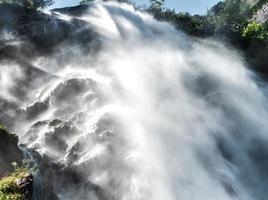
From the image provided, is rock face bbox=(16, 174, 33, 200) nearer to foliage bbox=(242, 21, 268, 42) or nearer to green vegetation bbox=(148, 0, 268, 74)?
green vegetation bbox=(148, 0, 268, 74)

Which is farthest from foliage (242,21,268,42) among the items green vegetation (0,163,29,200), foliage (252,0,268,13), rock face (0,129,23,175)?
green vegetation (0,163,29,200)

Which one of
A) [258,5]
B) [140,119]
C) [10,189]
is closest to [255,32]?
[258,5]

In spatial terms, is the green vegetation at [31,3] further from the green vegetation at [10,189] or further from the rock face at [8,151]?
the green vegetation at [10,189]

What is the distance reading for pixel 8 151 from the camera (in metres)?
18.0

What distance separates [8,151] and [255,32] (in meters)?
26.2

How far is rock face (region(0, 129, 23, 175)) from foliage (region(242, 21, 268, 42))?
24.7 meters

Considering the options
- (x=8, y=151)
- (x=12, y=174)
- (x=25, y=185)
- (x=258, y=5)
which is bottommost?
(x=258, y=5)

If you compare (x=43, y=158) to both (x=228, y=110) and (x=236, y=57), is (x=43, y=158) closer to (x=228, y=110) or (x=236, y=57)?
(x=228, y=110)

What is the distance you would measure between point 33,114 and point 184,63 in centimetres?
1230

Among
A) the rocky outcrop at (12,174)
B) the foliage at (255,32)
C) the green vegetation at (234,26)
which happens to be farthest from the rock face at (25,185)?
the foliage at (255,32)

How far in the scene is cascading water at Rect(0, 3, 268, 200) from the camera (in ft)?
70.0

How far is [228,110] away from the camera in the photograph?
28.6 metres

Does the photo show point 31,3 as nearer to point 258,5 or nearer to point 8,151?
point 258,5

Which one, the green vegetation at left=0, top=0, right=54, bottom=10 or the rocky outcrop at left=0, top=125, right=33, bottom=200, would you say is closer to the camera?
the rocky outcrop at left=0, top=125, right=33, bottom=200
